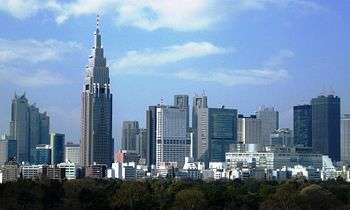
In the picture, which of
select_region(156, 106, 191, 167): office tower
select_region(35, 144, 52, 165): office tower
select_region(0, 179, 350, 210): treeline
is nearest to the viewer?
select_region(0, 179, 350, 210): treeline

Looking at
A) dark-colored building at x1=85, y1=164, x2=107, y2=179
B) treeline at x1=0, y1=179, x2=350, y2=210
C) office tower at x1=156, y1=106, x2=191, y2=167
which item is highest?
office tower at x1=156, y1=106, x2=191, y2=167

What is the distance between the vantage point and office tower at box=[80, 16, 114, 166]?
13726cm

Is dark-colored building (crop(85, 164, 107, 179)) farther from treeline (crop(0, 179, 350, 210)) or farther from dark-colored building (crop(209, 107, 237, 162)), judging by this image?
treeline (crop(0, 179, 350, 210))

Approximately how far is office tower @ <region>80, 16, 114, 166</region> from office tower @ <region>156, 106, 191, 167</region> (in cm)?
1713

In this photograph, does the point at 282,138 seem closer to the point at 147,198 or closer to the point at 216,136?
the point at 216,136

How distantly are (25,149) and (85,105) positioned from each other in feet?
79.8

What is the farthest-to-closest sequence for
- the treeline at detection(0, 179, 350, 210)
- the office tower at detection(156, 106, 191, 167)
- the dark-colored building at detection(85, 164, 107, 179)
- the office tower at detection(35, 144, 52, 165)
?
1. the office tower at detection(156, 106, 191, 167)
2. the office tower at detection(35, 144, 52, 165)
3. the dark-colored building at detection(85, 164, 107, 179)
4. the treeline at detection(0, 179, 350, 210)

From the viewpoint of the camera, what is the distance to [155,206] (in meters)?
45.1

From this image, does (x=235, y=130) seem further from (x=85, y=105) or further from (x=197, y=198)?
(x=197, y=198)

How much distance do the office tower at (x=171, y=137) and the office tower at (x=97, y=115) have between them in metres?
17.1

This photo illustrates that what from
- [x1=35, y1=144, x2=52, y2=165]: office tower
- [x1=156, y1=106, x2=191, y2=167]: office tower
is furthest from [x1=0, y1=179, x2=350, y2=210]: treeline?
[x1=156, y1=106, x2=191, y2=167]: office tower

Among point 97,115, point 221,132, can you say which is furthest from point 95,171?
point 221,132

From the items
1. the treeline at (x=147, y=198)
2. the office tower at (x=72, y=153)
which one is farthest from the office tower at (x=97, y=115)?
the treeline at (x=147, y=198)

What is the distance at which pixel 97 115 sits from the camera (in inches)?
5463
